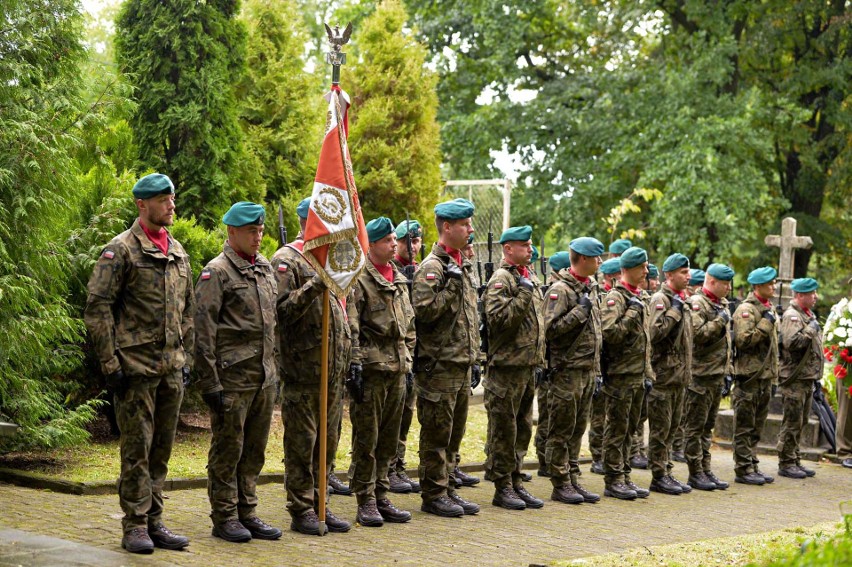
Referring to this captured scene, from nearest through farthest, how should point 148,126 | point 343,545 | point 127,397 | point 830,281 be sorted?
1. point 127,397
2. point 343,545
3. point 148,126
4. point 830,281

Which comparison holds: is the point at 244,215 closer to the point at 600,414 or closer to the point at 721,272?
the point at 600,414

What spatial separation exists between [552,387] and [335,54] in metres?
3.99

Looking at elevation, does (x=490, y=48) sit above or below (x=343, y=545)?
above

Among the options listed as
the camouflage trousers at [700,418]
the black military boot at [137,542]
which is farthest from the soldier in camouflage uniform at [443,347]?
the camouflage trousers at [700,418]

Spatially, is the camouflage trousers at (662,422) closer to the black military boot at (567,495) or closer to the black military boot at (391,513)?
the black military boot at (567,495)

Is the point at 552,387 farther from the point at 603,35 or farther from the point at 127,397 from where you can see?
the point at 603,35

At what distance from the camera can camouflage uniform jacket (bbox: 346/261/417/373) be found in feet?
29.6

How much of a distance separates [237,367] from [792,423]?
28.9 feet

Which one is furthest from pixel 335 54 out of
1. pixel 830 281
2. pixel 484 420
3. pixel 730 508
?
pixel 830 281

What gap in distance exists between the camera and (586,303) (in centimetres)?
1089

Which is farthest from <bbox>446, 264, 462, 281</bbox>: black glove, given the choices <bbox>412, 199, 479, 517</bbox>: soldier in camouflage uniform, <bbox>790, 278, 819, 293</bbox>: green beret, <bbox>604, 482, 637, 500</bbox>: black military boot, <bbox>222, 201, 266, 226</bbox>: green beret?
<bbox>790, 278, 819, 293</bbox>: green beret

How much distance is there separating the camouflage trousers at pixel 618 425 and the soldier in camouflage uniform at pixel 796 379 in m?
3.68

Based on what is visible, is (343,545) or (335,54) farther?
(335,54)

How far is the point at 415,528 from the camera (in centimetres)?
898
